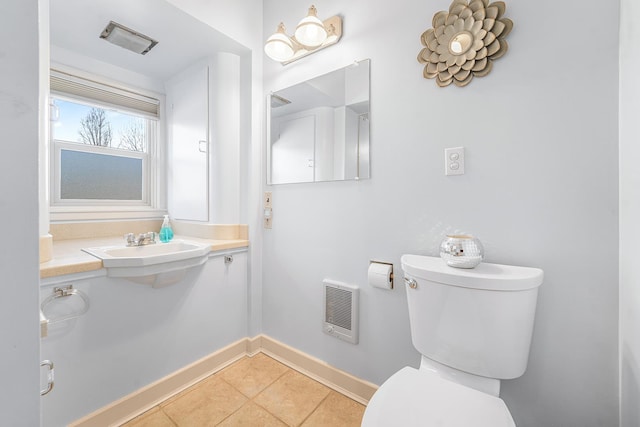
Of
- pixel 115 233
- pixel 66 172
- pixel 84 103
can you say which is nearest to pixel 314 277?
pixel 115 233

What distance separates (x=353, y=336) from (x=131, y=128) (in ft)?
7.44

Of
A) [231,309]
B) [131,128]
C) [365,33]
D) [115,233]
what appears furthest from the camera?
[131,128]

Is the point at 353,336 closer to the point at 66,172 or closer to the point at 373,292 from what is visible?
the point at 373,292

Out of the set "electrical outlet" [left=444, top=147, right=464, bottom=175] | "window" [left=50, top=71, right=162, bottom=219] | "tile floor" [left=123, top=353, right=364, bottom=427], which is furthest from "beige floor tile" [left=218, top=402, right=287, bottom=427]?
"window" [left=50, top=71, right=162, bottom=219]

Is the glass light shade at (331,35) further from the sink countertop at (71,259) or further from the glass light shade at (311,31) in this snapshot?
the sink countertop at (71,259)

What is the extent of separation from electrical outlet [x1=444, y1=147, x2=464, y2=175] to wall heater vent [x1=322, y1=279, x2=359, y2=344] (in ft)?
2.47

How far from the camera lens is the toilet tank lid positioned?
86 cm

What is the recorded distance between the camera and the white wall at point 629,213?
75 centimetres

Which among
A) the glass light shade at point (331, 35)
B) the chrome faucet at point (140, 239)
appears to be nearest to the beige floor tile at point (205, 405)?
the chrome faucet at point (140, 239)

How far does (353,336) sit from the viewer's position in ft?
4.75

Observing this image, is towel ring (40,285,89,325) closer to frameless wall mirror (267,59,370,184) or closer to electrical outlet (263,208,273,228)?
electrical outlet (263,208,273,228)

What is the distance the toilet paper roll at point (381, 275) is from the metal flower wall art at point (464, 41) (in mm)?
859

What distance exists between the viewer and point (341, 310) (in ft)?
4.92

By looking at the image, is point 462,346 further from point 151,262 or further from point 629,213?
point 151,262
